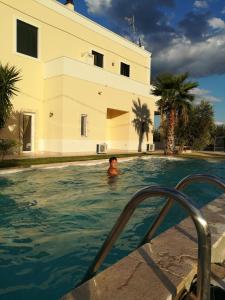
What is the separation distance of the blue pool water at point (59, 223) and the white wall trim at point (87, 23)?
1242 cm

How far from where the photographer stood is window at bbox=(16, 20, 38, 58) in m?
18.4

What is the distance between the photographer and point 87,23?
2275 centimetres

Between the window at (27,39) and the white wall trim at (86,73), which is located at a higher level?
the window at (27,39)

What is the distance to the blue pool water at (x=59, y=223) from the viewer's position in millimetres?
4125

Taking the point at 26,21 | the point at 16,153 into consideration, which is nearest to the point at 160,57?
the point at 26,21

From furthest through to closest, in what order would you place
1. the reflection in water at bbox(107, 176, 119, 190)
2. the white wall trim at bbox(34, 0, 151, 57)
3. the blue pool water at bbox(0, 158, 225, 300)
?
the white wall trim at bbox(34, 0, 151, 57) → the reflection in water at bbox(107, 176, 119, 190) → the blue pool water at bbox(0, 158, 225, 300)

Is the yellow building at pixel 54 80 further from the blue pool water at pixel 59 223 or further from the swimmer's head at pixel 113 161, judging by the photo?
the swimmer's head at pixel 113 161

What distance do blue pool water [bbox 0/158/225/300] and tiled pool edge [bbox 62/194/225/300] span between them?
1.31m

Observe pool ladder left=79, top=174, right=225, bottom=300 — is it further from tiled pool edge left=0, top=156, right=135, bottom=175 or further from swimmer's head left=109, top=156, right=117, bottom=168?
tiled pool edge left=0, top=156, right=135, bottom=175

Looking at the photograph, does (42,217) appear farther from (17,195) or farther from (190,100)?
(190,100)

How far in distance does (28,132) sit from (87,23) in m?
9.75

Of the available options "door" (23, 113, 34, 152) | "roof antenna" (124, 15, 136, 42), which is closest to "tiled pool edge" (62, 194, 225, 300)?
"door" (23, 113, 34, 152)

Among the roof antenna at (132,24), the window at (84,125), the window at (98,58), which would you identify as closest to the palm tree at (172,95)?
the window at (98,58)

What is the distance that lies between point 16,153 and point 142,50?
17143 mm
